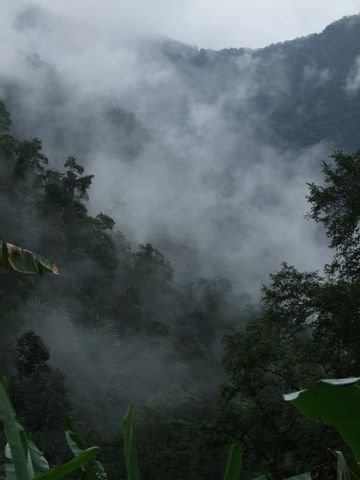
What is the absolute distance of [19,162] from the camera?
35.6 m

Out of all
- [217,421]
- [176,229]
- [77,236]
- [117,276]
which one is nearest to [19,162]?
[77,236]

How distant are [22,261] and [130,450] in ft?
2.73

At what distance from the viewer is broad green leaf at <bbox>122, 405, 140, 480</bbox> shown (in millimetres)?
1997

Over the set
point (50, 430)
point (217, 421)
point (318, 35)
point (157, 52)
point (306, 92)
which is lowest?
point (217, 421)

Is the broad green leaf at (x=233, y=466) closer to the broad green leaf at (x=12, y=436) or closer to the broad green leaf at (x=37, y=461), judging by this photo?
the broad green leaf at (x=12, y=436)

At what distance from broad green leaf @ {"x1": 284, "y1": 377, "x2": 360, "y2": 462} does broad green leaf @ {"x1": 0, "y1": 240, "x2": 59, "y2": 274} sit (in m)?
1.08

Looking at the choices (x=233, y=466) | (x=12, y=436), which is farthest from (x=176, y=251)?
(x=12, y=436)

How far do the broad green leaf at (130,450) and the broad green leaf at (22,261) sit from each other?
Result: 2.08ft

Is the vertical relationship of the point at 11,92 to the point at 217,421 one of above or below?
above

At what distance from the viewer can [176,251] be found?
62.1m

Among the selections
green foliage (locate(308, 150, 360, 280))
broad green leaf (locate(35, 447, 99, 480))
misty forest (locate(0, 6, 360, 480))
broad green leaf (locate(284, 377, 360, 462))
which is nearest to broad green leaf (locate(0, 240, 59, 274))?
misty forest (locate(0, 6, 360, 480))

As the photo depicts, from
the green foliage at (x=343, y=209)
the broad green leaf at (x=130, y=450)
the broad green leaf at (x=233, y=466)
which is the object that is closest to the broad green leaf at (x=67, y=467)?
the broad green leaf at (x=130, y=450)

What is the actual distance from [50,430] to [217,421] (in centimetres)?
1142

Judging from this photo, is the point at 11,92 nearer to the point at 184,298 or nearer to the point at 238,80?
the point at 184,298
